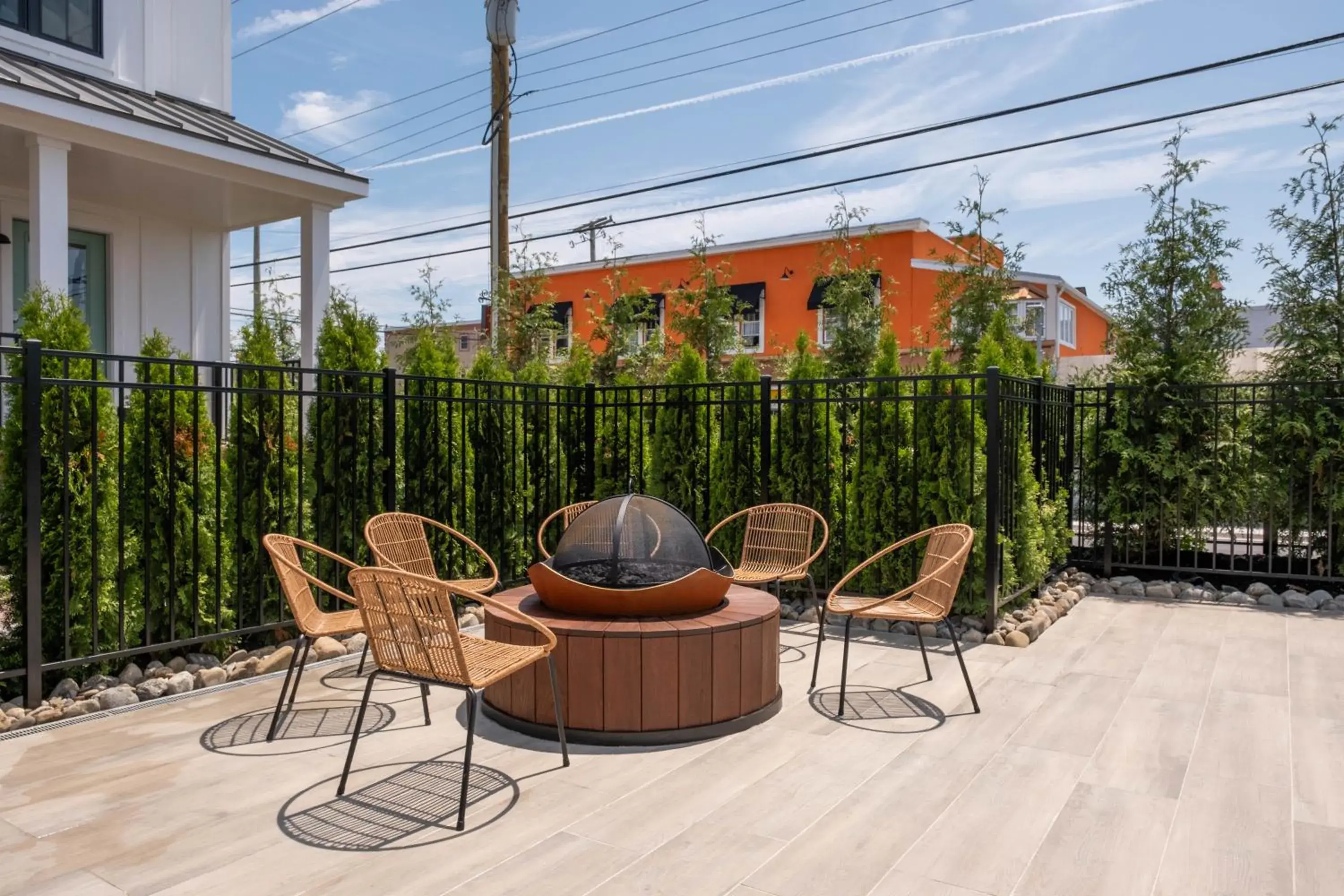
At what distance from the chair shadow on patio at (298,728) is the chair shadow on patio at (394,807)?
47 centimetres

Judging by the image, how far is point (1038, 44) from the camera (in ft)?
36.4

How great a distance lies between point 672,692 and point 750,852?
1068 millimetres

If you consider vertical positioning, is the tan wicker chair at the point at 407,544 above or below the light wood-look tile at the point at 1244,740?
above

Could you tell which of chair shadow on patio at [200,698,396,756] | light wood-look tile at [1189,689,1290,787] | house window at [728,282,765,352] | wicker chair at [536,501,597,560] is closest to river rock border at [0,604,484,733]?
chair shadow on patio at [200,698,396,756]

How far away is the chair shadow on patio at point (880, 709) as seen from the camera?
4.09 meters

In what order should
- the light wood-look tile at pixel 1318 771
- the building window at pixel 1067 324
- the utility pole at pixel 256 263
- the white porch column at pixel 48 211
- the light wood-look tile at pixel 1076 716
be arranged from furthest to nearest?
the building window at pixel 1067 324 → the utility pole at pixel 256 263 → the white porch column at pixel 48 211 → the light wood-look tile at pixel 1076 716 → the light wood-look tile at pixel 1318 771

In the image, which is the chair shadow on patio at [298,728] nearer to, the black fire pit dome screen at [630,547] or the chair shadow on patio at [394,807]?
the chair shadow on patio at [394,807]

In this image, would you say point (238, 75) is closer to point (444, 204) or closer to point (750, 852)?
point (444, 204)

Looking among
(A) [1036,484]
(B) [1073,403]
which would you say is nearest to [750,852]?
(A) [1036,484]

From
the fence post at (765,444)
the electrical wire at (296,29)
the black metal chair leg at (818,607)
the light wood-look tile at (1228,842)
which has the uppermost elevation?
the electrical wire at (296,29)

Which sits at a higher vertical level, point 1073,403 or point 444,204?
point 444,204

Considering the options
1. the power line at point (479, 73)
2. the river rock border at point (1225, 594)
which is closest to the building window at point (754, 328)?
the power line at point (479, 73)

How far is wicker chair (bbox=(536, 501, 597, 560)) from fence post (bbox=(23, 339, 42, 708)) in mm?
2438

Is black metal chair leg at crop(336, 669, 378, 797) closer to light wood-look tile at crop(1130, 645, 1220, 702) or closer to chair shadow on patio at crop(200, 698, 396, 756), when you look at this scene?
chair shadow on patio at crop(200, 698, 396, 756)
